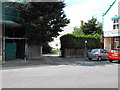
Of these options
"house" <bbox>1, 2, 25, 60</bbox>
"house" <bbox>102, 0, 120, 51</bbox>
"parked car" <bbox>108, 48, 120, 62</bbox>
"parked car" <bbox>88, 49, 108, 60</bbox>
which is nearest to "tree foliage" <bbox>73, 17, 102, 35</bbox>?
"house" <bbox>102, 0, 120, 51</bbox>

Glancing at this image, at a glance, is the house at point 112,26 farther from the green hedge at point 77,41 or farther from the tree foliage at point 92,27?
the tree foliage at point 92,27

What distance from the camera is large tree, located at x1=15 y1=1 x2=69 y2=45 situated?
18547 millimetres

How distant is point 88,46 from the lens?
26719 millimetres

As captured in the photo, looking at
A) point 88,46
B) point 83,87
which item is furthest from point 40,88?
point 88,46

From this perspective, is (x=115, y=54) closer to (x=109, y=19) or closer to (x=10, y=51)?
(x=109, y=19)

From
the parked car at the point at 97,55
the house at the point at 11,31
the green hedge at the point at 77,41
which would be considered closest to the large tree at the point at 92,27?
the green hedge at the point at 77,41

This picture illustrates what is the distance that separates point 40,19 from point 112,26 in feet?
43.9

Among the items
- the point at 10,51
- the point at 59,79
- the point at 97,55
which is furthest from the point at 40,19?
the point at 59,79

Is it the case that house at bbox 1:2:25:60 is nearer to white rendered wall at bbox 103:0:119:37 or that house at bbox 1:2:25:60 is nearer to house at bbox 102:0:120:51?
house at bbox 102:0:120:51

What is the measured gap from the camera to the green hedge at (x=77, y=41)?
24734 millimetres

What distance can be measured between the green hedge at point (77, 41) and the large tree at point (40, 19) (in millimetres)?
4389

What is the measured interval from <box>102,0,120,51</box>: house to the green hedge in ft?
5.46

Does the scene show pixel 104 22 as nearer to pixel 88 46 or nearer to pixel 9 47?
pixel 88 46

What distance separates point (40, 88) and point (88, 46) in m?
20.5
